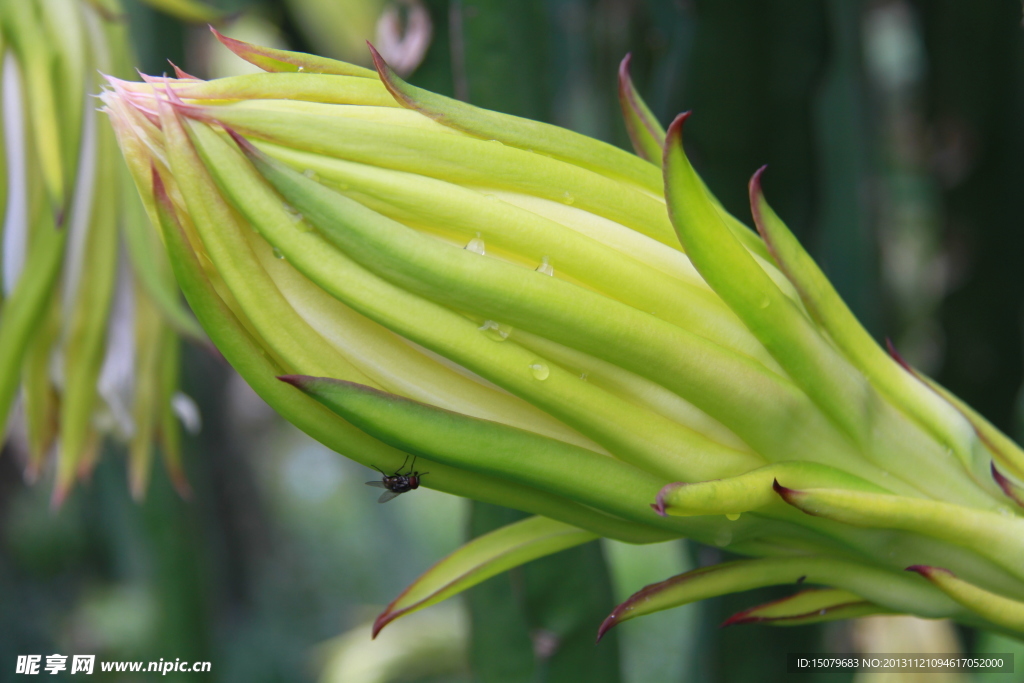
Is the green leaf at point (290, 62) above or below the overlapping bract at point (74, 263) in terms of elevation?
below

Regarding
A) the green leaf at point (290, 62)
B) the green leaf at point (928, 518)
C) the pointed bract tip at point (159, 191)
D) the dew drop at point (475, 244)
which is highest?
the green leaf at point (290, 62)

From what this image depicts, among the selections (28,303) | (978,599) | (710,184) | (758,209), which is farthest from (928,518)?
(28,303)

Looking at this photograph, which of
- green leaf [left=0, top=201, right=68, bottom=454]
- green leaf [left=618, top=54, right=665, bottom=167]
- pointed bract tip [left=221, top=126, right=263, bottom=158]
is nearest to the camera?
pointed bract tip [left=221, top=126, right=263, bottom=158]

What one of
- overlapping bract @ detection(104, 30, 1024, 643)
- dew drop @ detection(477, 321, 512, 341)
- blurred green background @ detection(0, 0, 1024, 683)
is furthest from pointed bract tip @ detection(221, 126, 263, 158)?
blurred green background @ detection(0, 0, 1024, 683)

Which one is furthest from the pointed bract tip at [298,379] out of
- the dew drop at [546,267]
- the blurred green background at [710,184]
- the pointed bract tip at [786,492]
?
the blurred green background at [710,184]

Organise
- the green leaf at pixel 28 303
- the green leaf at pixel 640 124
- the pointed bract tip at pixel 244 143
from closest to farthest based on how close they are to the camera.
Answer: the pointed bract tip at pixel 244 143, the green leaf at pixel 640 124, the green leaf at pixel 28 303

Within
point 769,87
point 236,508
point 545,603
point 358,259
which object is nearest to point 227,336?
point 358,259

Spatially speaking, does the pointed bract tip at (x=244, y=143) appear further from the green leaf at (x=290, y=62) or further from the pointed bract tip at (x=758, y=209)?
the pointed bract tip at (x=758, y=209)

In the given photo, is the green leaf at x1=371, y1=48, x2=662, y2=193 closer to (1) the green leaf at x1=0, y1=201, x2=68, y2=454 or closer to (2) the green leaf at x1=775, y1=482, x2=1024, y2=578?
(2) the green leaf at x1=775, y1=482, x2=1024, y2=578
